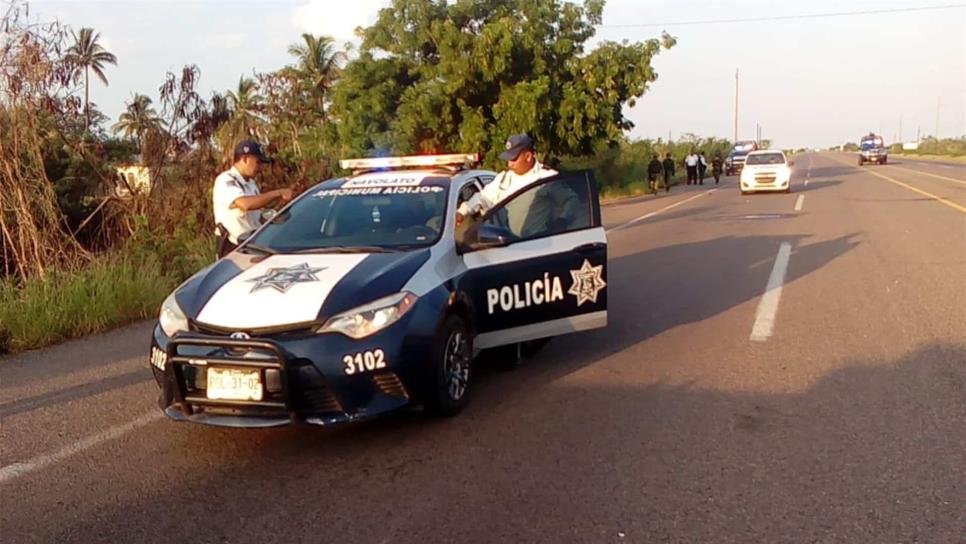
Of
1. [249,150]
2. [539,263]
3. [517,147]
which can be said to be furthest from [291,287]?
[517,147]

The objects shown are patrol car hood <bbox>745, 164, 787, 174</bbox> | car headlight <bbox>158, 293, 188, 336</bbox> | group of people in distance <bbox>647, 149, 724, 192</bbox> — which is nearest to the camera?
car headlight <bbox>158, 293, 188, 336</bbox>

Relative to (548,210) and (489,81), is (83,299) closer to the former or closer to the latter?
(548,210)

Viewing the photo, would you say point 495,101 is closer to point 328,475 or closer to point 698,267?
point 698,267

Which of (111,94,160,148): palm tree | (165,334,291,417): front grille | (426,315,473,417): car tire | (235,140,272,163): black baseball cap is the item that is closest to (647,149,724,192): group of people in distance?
(111,94,160,148): palm tree

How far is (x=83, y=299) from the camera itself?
8469 mm

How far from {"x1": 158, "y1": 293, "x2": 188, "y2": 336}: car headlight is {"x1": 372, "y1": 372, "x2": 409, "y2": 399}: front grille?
3.69 feet

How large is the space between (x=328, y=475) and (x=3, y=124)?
23.0 feet

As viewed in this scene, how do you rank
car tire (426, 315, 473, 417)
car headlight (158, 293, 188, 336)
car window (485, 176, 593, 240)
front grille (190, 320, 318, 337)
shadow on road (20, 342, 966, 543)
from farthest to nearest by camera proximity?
car window (485, 176, 593, 240) < car tire (426, 315, 473, 417) < car headlight (158, 293, 188, 336) < front grille (190, 320, 318, 337) < shadow on road (20, 342, 966, 543)

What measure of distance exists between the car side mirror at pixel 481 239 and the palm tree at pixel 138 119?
7.66 meters

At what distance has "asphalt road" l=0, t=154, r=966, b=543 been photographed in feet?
12.5

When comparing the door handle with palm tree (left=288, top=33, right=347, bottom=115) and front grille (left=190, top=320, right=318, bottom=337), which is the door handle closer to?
front grille (left=190, top=320, right=318, bottom=337)

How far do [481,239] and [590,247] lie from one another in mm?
1137

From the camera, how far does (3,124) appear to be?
9258 millimetres

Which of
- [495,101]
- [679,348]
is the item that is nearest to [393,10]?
[495,101]
